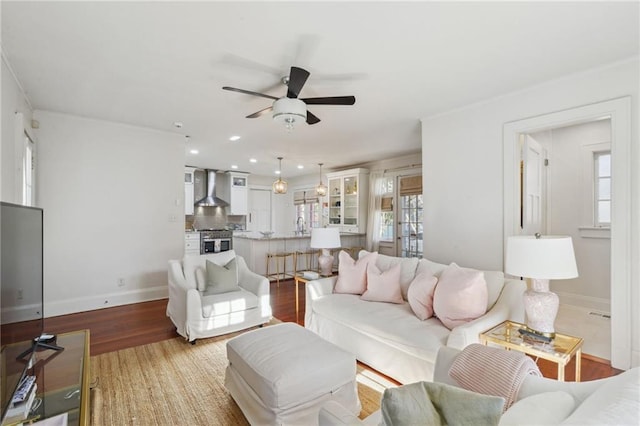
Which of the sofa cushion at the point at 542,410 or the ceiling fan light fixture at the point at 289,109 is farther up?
the ceiling fan light fixture at the point at 289,109

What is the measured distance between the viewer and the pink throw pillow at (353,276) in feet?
10.1

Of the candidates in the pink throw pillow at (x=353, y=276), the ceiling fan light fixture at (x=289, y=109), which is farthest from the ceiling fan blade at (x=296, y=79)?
the pink throw pillow at (x=353, y=276)

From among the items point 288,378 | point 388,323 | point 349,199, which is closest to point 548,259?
point 388,323

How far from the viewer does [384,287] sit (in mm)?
2824

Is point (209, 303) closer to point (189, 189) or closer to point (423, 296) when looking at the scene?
point (423, 296)

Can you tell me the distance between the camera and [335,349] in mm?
1929

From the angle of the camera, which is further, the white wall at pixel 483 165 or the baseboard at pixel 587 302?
the baseboard at pixel 587 302

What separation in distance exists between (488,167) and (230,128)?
136 inches

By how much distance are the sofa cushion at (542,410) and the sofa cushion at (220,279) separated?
2905mm

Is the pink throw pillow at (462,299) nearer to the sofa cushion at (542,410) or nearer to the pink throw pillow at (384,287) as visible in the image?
the pink throw pillow at (384,287)

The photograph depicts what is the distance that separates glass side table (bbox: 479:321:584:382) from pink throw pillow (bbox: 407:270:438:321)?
46 cm

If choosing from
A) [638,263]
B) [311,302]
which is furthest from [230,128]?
[638,263]

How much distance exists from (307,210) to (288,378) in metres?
7.85

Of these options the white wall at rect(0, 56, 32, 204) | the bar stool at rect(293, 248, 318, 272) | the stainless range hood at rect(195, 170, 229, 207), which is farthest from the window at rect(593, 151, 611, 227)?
the stainless range hood at rect(195, 170, 229, 207)
